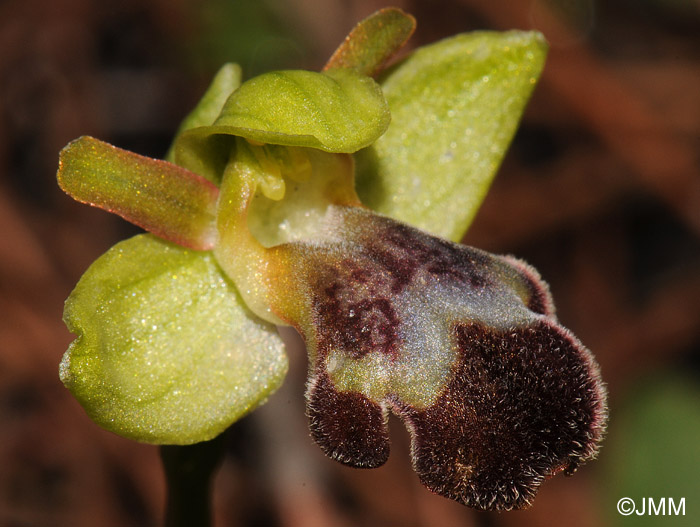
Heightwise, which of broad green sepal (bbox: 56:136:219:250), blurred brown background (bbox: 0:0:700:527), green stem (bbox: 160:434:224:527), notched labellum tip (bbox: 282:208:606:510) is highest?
broad green sepal (bbox: 56:136:219:250)

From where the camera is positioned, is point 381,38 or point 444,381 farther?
point 381,38

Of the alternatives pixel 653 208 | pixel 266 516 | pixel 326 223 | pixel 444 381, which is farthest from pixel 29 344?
pixel 653 208

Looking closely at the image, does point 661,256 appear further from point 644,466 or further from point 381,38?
point 381,38

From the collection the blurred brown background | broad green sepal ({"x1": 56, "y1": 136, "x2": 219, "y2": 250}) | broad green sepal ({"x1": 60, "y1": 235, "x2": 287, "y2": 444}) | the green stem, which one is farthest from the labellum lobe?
the blurred brown background

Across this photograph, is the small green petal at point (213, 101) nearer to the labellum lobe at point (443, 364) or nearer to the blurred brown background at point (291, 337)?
the labellum lobe at point (443, 364)

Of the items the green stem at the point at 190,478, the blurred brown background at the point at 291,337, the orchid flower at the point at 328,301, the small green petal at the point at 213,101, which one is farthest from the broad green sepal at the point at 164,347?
the blurred brown background at the point at 291,337

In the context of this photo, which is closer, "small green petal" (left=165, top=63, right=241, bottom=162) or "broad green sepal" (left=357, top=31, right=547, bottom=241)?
"small green petal" (left=165, top=63, right=241, bottom=162)

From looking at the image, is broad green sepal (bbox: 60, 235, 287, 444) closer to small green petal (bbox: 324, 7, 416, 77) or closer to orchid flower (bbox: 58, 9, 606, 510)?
orchid flower (bbox: 58, 9, 606, 510)
